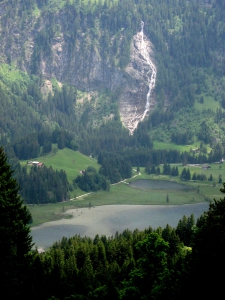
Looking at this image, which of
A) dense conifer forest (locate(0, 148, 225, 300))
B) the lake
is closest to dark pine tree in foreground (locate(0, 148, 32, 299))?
dense conifer forest (locate(0, 148, 225, 300))

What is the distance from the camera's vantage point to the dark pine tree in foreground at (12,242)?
196 ft

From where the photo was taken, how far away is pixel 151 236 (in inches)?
2432

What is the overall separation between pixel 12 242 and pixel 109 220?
10983 cm

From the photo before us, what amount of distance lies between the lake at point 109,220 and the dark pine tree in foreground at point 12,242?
7256 centimetres

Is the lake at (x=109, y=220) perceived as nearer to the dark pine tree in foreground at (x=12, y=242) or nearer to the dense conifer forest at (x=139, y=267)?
the dense conifer forest at (x=139, y=267)

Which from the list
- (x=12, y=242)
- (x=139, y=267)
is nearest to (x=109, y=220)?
(x=139, y=267)

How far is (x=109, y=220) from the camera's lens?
16900cm

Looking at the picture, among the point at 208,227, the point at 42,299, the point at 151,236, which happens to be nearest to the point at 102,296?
the point at 42,299

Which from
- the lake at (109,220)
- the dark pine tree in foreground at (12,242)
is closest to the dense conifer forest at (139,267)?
the dark pine tree in foreground at (12,242)

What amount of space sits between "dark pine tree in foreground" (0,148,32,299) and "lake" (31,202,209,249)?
72.6 m

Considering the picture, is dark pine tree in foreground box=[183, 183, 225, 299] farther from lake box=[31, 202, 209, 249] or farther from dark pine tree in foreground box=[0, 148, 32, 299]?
lake box=[31, 202, 209, 249]

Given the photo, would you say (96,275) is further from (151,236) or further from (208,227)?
(208,227)

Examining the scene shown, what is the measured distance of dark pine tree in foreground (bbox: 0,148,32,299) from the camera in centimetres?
5962

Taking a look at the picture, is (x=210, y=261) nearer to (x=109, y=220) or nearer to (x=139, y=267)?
(x=139, y=267)
